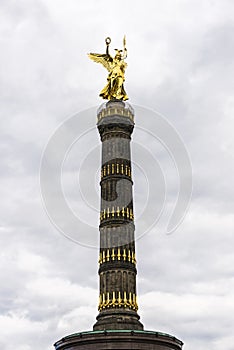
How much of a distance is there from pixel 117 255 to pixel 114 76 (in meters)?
20.0

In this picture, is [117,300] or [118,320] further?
[117,300]

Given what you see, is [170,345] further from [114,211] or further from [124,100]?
[124,100]

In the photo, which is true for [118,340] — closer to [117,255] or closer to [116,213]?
[117,255]

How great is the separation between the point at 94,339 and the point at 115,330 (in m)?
1.97

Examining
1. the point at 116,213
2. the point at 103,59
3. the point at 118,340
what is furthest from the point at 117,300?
the point at 103,59

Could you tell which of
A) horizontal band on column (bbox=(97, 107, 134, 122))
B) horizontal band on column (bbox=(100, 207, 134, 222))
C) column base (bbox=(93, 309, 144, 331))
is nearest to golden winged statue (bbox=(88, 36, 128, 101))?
horizontal band on column (bbox=(97, 107, 134, 122))

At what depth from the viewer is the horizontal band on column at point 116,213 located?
59.2m

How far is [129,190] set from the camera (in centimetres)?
6081

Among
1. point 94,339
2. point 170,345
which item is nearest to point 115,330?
point 94,339

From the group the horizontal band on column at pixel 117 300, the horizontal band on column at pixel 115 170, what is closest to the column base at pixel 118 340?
the horizontal band on column at pixel 117 300

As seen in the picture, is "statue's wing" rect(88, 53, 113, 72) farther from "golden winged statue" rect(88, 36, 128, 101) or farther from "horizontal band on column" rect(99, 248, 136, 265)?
"horizontal band on column" rect(99, 248, 136, 265)

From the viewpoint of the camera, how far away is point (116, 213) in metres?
59.2

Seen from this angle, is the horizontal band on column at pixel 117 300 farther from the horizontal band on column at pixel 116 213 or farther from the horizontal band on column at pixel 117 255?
the horizontal band on column at pixel 116 213

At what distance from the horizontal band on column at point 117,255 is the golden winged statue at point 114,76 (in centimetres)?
1740
